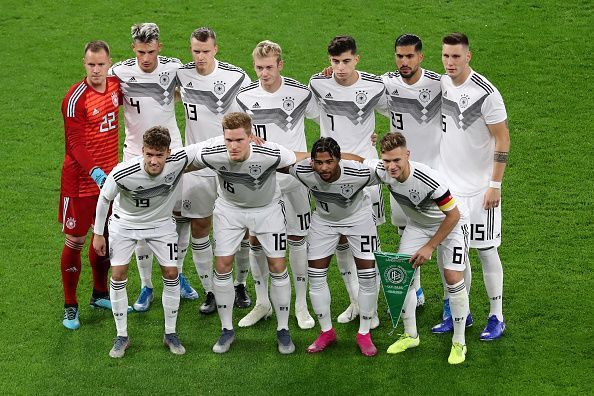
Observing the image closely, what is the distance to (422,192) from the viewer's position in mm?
8742

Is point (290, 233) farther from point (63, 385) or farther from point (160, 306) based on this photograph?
point (63, 385)

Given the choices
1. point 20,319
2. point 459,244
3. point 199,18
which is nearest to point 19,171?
point 20,319

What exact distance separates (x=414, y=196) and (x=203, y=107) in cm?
208

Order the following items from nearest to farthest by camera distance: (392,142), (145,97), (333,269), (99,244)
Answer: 1. (392,142)
2. (99,244)
3. (145,97)
4. (333,269)

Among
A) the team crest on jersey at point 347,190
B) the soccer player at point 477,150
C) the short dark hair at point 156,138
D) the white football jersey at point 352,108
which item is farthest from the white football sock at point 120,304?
the soccer player at point 477,150

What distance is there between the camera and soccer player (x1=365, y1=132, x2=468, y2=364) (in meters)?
8.65

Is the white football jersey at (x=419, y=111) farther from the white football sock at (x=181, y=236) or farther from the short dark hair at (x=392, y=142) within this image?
the white football sock at (x=181, y=236)

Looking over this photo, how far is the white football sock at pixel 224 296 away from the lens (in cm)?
925

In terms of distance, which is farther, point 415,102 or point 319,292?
point 415,102

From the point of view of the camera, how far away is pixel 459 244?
895 cm

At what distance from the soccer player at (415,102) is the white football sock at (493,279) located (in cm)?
58

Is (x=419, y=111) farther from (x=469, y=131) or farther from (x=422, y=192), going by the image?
(x=422, y=192)

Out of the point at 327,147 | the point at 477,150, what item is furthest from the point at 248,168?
the point at 477,150

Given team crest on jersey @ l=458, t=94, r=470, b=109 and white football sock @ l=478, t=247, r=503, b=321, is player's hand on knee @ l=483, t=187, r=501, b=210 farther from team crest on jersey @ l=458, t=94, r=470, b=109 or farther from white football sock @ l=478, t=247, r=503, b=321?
team crest on jersey @ l=458, t=94, r=470, b=109
